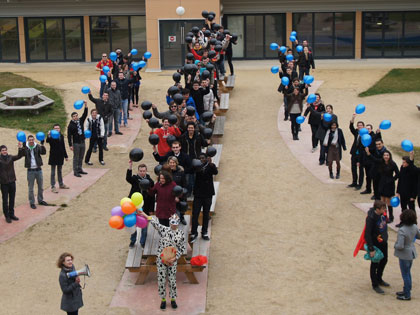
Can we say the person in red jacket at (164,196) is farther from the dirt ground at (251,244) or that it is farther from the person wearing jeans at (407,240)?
the person wearing jeans at (407,240)

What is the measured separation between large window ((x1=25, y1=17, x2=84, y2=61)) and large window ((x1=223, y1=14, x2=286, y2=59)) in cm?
677

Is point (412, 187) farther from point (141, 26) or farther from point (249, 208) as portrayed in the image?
point (141, 26)

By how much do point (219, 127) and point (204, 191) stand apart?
6263mm

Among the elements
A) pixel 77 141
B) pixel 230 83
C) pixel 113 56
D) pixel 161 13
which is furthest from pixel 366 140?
pixel 161 13

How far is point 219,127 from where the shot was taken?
1886 centimetres

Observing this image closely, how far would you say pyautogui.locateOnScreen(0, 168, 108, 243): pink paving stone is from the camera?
46.8 ft

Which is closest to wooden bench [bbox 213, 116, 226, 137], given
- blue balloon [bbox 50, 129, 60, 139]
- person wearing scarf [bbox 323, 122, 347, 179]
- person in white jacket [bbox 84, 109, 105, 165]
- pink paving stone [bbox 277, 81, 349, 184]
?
pink paving stone [bbox 277, 81, 349, 184]

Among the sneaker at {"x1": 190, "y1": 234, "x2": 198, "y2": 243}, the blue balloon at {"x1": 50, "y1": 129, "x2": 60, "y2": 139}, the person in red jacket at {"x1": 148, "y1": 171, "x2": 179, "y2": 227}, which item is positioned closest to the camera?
the person in red jacket at {"x1": 148, "y1": 171, "x2": 179, "y2": 227}

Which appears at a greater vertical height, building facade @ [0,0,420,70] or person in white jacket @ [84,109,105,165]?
building facade @ [0,0,420,70]

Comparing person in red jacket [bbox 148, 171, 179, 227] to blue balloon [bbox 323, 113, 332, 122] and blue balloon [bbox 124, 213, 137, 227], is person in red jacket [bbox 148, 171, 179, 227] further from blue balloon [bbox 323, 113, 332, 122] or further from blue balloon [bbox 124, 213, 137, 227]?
blue balloon [bbox 323, 113, 332, 122]

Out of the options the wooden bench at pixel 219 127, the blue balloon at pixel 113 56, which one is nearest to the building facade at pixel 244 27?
the blue balloon at pixel 113 56

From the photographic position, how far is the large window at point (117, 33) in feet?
104

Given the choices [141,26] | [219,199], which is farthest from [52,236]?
[141,26]

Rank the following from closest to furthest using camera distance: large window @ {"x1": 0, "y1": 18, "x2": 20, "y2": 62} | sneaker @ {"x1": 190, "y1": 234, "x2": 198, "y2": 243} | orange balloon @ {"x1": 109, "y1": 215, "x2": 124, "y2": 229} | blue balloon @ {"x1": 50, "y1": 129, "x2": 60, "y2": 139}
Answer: orange balloon @ {"x1": 109, "y1": 215, "x2": 124, "y2": 229} < sneaker @ {"x1": 190, "y1": 234, "x2": 198, "y2": 243} < blue balloon @ {"x1": 50, "y1": 129, "x2": 60, "y2": 139} < large window @ {"x1": 0, "y1": 18, "x2": 20, "y2": 62}
